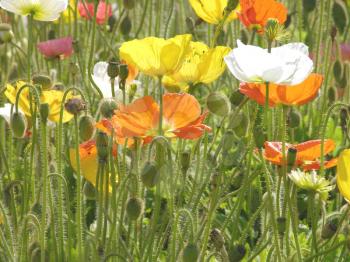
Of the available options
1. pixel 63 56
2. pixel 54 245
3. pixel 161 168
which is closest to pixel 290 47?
pixel 161 168

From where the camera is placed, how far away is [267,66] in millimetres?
1763

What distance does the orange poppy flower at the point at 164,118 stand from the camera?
70.6 inches

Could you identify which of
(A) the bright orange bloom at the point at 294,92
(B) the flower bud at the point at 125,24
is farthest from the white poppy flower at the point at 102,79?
(B) the flower bud at the point at 125,24

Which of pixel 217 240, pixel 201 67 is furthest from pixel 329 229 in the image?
pixel 201 67

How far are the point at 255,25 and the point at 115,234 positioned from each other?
26.9 inches

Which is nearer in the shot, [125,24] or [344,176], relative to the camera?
[344,176]

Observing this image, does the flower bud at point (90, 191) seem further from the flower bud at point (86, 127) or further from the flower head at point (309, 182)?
the flower head at point (309, 182)

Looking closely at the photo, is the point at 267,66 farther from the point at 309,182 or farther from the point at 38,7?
the point at 38,7

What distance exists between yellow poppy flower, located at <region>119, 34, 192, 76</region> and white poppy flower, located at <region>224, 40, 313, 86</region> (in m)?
0.14

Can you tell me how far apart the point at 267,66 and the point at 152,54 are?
25 centimetres

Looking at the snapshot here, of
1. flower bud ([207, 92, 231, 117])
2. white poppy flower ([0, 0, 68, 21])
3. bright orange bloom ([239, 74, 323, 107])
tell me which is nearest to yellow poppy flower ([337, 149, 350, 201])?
bright orange bloom ([239, 74, 323, 107])

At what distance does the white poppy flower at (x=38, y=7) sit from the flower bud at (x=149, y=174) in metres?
0.72

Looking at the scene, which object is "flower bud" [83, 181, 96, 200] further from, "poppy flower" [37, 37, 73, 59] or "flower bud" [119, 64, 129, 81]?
"poppy flower" [37, 37, 73, 59]

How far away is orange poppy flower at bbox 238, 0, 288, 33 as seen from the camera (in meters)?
2.30
